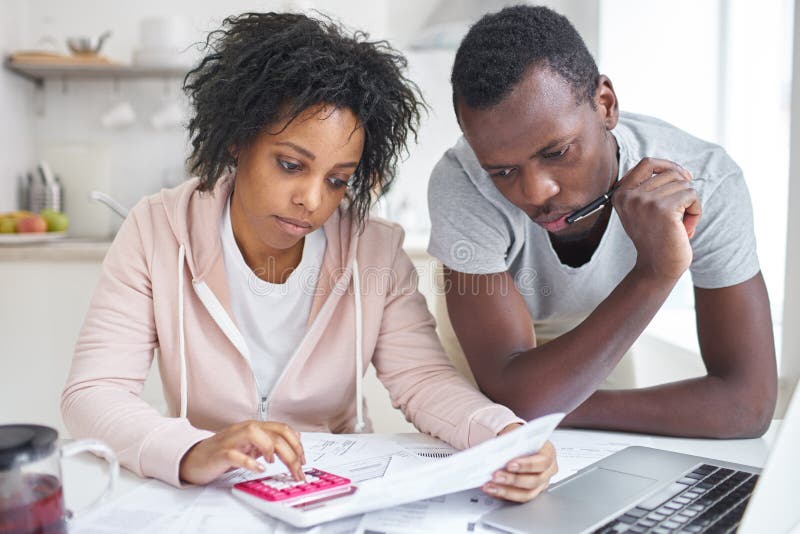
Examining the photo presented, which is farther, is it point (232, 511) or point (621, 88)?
point (621, 88)

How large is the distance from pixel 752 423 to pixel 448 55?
8.26 ft

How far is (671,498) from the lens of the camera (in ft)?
2.46

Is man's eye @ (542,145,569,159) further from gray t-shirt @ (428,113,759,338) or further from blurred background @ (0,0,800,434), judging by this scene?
blurred background @ (0,0,800,434)

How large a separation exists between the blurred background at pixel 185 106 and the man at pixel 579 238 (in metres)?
0.87

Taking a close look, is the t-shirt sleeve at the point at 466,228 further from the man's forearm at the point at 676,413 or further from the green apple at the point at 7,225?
the green apple at the point at 7,225

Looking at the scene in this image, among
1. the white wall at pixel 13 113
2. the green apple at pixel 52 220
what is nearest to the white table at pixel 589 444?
the green apple at pixel 52 220

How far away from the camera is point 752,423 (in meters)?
1.03

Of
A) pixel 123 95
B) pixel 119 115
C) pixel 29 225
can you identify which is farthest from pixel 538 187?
pixel 123 95

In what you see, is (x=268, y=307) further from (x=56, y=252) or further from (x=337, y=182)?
(x=56, y=252)

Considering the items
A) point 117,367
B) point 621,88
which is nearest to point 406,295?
point 117,367

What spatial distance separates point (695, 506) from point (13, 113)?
9.60 ft

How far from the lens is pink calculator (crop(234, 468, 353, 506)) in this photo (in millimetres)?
717

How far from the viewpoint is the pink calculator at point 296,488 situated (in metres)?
0.72

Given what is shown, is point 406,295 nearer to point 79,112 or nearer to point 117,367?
point 117,367
